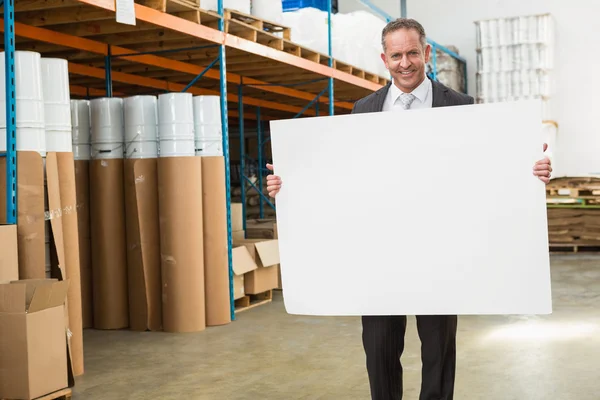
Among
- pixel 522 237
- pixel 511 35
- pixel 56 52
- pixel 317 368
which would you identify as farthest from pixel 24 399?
pixel 511 35

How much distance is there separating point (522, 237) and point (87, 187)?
196 inches

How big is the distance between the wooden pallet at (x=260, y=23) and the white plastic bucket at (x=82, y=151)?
178 cm

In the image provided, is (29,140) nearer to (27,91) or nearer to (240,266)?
(27,91)

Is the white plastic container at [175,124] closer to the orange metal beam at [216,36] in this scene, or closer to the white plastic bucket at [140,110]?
the white plastic bucket at [140,110]

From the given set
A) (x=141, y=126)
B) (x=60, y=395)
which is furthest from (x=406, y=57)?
(x=141, y=126)

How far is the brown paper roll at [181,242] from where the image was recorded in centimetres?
659

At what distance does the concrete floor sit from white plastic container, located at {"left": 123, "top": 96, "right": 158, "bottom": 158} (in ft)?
5.32

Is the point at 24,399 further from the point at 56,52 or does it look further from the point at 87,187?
the point at 56,52

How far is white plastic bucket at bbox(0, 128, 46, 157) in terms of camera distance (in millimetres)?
4750

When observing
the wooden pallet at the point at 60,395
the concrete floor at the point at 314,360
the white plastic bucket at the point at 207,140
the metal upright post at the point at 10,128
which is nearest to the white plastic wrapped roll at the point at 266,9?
the white plastic bucket at the point at 207,140

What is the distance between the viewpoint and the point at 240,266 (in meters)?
7.50

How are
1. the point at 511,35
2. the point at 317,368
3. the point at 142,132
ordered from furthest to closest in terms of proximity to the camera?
the point at 511,35 < the point at 142,132 < the point at 317,368

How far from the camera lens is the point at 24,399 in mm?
4242

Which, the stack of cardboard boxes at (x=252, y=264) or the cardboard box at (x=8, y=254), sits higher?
the cardboard box at (x=8, y=254)
